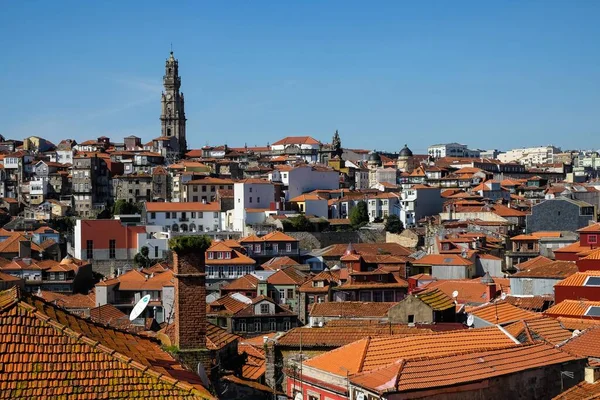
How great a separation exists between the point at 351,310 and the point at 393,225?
139ft

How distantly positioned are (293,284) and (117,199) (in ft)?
155

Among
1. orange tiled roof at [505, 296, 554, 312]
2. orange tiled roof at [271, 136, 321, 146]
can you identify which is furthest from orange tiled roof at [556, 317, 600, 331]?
orange tiled roof at [271, 136, 321, 146]

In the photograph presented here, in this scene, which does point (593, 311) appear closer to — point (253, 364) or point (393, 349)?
point (253, 364)

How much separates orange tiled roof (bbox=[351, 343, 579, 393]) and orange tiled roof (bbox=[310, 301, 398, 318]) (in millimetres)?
12459

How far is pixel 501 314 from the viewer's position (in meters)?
19.2

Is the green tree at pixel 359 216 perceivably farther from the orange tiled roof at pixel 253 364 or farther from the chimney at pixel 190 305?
the chimney at pixel 190 305

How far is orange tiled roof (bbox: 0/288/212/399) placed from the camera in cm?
845

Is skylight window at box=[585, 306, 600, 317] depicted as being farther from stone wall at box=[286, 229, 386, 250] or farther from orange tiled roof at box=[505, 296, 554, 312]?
stone wall at box=[286, 229, 386, 250]

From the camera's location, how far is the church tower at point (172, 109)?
125562mm

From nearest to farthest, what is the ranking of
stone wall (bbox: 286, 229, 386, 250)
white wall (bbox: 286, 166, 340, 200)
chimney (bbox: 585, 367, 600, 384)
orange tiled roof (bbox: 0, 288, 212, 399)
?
orange tiled roof (bbox: 0, 288, 212, 399), chimney (bbox: 585, 367, 600, 384), stone wall (bbox: 286, 229, 386, 250), white wall (bbox: 286, 166, 340, 200)

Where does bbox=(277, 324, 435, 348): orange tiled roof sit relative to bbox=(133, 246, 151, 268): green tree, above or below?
above

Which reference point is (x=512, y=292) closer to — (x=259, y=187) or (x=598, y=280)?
(x=598, y=280)

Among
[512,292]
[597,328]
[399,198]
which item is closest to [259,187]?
[399,198]

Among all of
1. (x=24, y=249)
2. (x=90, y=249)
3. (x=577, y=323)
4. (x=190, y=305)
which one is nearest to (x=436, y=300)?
(x=577, y=323)
